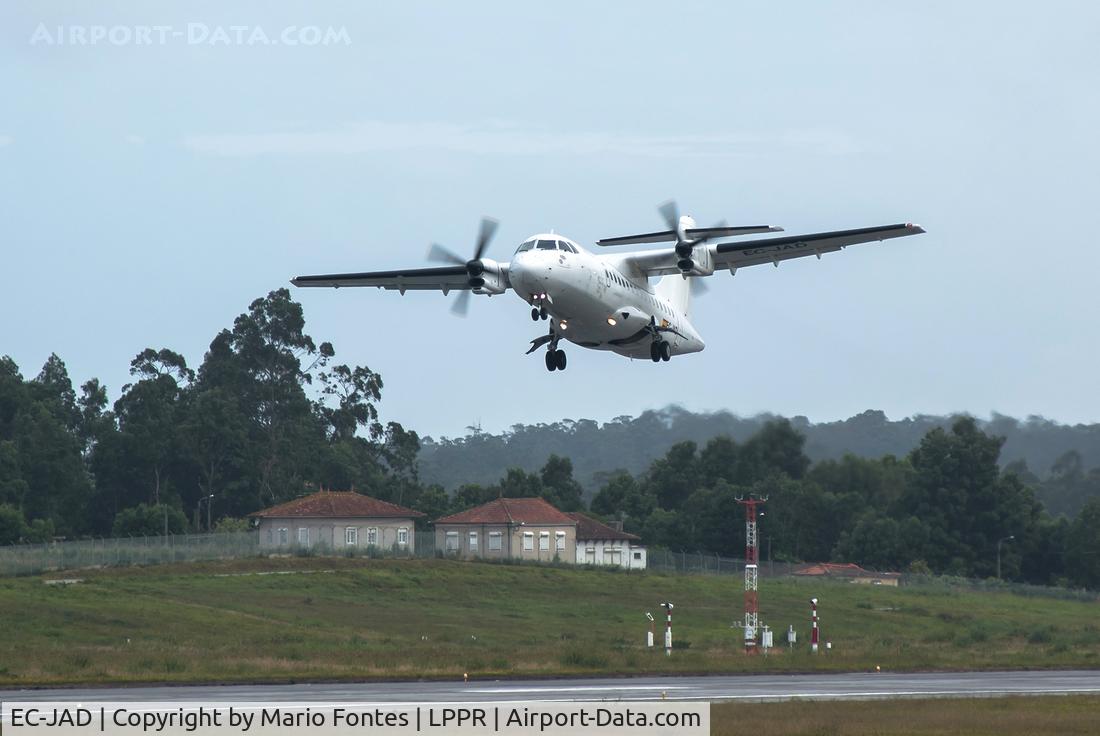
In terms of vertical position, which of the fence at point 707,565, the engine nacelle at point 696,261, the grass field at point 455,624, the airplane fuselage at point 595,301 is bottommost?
the grass field at point 455,624

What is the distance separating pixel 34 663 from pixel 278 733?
1890 cm

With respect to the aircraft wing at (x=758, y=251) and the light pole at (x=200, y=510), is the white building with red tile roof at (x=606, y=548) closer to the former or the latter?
the light pole at (x=200, y=510)

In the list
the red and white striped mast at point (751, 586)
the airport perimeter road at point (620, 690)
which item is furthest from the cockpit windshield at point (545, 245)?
the red and white striped mast at point (751, 586)

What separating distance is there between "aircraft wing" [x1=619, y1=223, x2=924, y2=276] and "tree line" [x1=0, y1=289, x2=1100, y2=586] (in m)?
37.9

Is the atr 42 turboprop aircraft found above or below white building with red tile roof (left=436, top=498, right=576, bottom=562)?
above

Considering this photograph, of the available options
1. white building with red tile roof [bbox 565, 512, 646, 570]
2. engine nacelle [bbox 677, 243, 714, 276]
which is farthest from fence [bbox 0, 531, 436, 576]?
engine nacelle [bbox 677, 243, 714, 276]

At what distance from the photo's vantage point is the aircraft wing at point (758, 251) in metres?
41.8

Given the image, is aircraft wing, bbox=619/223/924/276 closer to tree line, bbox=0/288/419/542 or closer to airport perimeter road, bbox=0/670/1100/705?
airport perimeter road, bbox=0/670/1100/705

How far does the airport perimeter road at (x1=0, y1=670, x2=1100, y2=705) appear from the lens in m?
32.7

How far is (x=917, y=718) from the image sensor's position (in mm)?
30375

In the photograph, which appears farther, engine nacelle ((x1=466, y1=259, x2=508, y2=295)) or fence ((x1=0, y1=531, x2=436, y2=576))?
fence ((x1=0, y1=531, x2=436, y2=576))

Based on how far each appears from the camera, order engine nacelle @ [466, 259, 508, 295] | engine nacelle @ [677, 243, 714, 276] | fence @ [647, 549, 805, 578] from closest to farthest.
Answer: engine nacelle @ [466, 259, 508, 295]
engine nacelle @ [677, 243, 714, 276]
fence @ [647, 549, 805, 578]

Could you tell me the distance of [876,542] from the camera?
93.3 m

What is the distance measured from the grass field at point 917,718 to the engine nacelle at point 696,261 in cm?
1356
